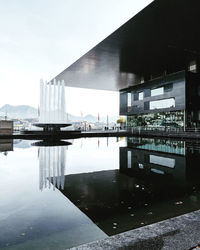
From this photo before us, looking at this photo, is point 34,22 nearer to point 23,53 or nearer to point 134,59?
point 23,53

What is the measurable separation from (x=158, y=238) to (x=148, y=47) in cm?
1863

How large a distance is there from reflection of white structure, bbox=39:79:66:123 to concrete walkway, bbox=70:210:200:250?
88.8 feet

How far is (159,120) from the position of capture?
104 feet

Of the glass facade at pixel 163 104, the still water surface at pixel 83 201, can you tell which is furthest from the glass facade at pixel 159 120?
the still water surface at pixel 83 201

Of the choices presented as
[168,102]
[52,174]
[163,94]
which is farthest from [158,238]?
[163,94]

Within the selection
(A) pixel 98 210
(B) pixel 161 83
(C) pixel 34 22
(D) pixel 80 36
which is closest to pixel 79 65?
(D) pixel 80 36

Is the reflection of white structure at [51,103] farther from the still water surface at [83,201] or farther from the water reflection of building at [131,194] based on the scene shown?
the water reflection of building at [131,194]

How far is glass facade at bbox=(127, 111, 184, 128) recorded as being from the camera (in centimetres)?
2836

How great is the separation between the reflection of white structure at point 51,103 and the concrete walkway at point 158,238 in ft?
Result: 88.8

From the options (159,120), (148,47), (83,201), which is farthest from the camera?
(159,120)

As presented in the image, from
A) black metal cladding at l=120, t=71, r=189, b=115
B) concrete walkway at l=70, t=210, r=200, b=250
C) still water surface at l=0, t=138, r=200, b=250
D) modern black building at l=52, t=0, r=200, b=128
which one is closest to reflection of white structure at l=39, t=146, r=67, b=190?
still water surface at l=0, t=138, r=200, b=250

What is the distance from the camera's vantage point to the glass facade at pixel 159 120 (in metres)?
28.4

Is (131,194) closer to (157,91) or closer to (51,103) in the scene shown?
(51,103)

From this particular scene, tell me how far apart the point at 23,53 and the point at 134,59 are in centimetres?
1364
